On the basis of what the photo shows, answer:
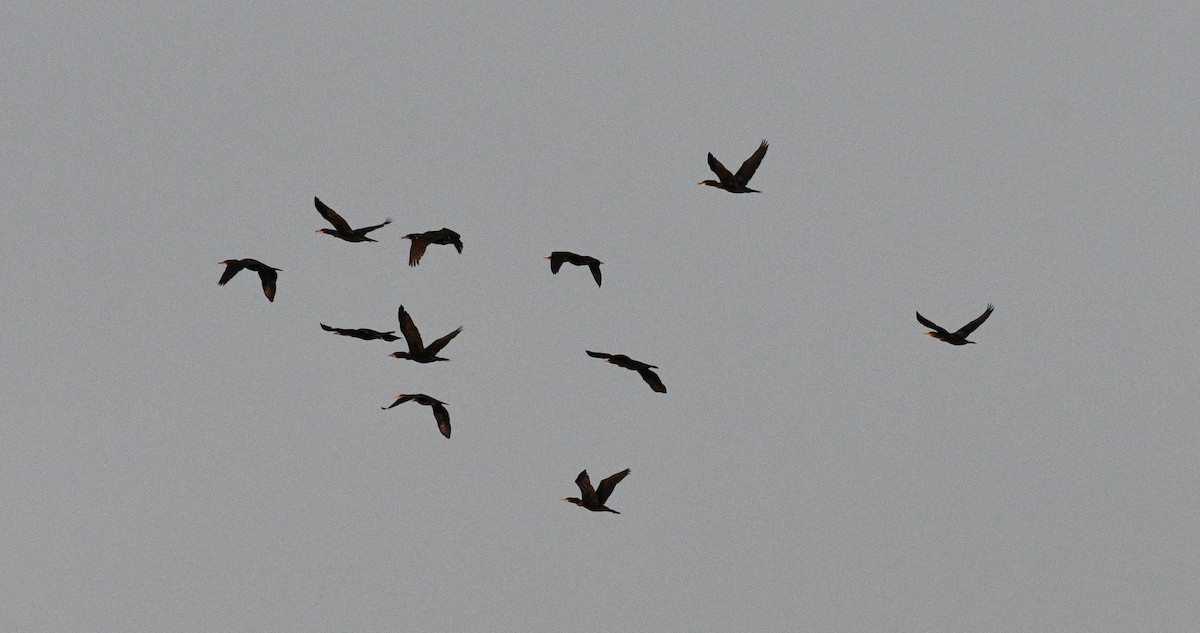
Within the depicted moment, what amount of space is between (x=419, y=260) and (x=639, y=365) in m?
6.96

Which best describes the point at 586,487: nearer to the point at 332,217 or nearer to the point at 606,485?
the point at 606,485

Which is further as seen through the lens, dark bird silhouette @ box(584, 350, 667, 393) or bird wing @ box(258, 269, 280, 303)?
bird wing @ box(258, 269, 280, 303)

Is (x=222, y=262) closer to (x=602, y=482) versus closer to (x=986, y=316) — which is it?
(x=602, y=482)

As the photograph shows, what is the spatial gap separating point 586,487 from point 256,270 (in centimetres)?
1197

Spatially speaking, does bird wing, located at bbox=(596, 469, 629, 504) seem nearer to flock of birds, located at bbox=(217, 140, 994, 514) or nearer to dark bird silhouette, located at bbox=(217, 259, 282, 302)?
flock of birds, located at bbox=(217, 140, 994, 514)

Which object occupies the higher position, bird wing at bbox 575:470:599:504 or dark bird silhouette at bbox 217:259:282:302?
dark bird silhouette at bbox 217:259:282:302

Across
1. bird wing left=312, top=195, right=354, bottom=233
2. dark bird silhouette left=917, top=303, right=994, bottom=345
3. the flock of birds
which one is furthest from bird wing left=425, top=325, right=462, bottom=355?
dark bird silhouette left=917, top=303, right=994, bottom=345

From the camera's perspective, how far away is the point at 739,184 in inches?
1628

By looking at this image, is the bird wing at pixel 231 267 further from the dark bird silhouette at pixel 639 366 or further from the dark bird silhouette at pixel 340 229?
the dark bird silhouette at pixel 639 366

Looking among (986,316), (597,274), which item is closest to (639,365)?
(597,274)

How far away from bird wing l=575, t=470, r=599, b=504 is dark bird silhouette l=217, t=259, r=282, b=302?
10.9 meters

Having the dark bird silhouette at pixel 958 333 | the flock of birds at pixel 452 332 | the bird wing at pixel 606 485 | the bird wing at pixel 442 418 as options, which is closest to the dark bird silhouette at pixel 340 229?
the flock of birds at pixel 452 332

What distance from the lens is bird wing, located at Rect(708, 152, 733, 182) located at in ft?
133

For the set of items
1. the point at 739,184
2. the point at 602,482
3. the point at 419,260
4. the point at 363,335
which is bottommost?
the point at 602,482
